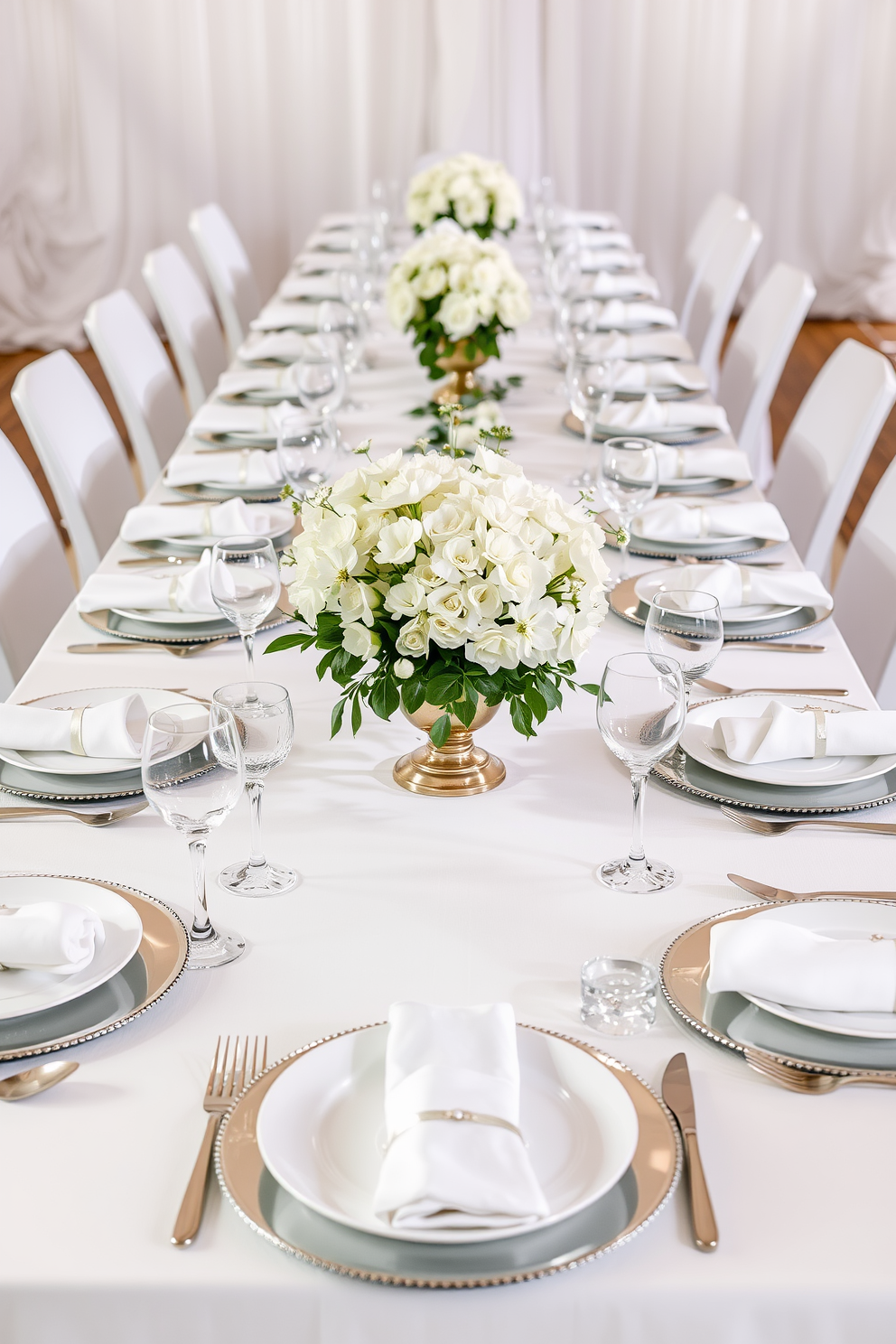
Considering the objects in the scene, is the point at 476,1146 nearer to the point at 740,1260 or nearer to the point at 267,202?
the point at 740,1260

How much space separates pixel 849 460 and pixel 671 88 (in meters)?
4.87

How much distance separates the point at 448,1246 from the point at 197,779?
0.44m

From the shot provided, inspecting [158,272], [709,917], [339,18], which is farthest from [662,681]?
[339,18]

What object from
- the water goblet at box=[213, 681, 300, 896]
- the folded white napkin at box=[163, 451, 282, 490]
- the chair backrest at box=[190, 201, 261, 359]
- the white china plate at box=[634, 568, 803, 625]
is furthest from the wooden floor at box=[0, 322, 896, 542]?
the water goblet at box=[213, 681, 300, 896]

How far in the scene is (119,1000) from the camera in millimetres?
1088

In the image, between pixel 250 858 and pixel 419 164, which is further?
pixel 419 164

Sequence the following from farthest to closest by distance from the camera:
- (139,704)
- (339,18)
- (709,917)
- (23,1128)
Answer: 1. (339,18)
2. (139,704)
3. (709,917)
4. (23,1128)

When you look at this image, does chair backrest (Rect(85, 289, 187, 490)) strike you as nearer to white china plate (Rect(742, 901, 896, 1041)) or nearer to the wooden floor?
the wooden floor

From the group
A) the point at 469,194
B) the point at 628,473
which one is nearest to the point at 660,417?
the point at 628,473

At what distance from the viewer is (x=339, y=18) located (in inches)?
254

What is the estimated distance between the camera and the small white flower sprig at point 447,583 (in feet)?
4.12

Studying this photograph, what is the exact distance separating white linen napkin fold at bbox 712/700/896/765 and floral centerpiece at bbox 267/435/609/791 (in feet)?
0.67

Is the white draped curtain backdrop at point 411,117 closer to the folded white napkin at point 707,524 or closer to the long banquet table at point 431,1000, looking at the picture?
the folded white napkin at point 707,524

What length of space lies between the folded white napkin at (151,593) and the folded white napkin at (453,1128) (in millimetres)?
912
